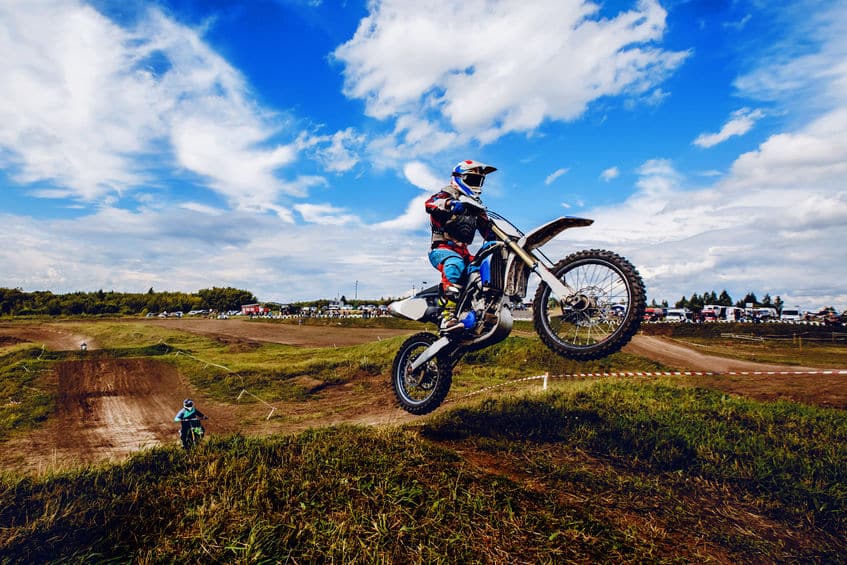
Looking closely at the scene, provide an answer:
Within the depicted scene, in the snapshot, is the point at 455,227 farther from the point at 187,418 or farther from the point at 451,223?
the point at 187,418

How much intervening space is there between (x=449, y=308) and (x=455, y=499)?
10.7ft

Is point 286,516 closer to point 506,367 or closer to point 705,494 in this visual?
point 705,494

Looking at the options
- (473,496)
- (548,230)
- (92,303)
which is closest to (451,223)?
(548,230)

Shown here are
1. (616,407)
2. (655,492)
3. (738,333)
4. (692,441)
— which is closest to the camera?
(655,492)

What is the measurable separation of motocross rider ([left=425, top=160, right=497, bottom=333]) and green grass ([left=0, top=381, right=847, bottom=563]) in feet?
7.57

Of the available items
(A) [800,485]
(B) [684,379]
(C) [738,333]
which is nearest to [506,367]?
(B) [684,379]

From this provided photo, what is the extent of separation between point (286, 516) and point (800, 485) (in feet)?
23.0

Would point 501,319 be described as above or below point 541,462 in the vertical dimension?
above

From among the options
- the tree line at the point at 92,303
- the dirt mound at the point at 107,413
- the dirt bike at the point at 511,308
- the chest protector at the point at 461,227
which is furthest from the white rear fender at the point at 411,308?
the tree line at the point at 92,303

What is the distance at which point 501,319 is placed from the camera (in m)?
6.12

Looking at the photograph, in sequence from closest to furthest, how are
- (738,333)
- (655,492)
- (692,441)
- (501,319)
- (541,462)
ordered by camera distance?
(655,492), (541,462), (501,319), (692,441), (738,333)

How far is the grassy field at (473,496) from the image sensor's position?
3.83 m

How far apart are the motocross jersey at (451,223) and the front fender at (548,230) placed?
767 mm

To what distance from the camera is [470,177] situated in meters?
6.76
